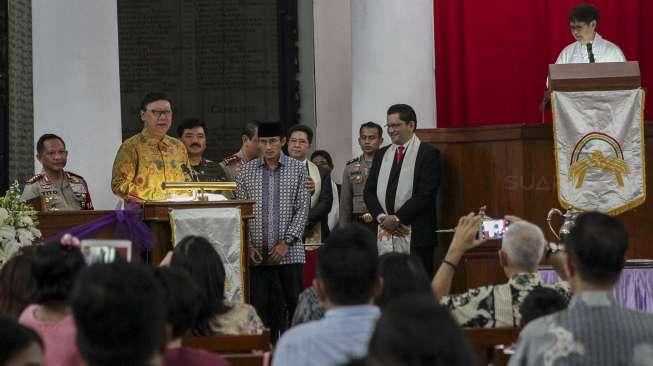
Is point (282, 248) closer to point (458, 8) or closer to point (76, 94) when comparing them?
point (76, 94)

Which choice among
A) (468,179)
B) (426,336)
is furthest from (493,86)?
(426,336)

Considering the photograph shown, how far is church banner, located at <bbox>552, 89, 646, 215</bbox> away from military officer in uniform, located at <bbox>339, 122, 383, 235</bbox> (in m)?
1.64

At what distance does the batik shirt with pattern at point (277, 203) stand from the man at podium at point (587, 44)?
6.49ft

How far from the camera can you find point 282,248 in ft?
28.5

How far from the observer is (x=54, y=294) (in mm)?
3920

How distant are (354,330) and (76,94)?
Answer: 7057 millimetres

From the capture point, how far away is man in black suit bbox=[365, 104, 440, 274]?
28.4 ft

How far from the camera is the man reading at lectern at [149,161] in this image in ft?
27.4

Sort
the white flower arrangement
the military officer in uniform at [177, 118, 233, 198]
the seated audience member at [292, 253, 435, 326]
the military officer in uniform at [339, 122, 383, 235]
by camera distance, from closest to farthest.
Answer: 1. the seated audience member at [292, 253, 435, 326]
2. the white flower arrangement
3. the military officer in uniform at [177, 118, 233, 198]
4. the military officer in uniform at [339, 122, 383, 235]

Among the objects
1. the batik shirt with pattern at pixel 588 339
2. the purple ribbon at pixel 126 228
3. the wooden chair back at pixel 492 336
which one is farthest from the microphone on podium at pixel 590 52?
the batik shirt with pattern at pixel 588 339

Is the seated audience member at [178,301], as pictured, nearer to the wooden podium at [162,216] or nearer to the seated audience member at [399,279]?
the seated audience member at [399,279]

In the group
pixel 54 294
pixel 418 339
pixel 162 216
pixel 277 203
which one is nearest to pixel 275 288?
pixel 277 203

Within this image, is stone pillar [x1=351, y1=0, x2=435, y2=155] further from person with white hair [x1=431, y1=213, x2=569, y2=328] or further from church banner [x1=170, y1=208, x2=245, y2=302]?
person with white hair [x1=431, y1=213, x2=569, y2=328]

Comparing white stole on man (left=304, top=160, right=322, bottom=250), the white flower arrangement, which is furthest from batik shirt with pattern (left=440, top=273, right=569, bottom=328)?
white stole on man (left=304, top=160, right=322, bottom=250)
